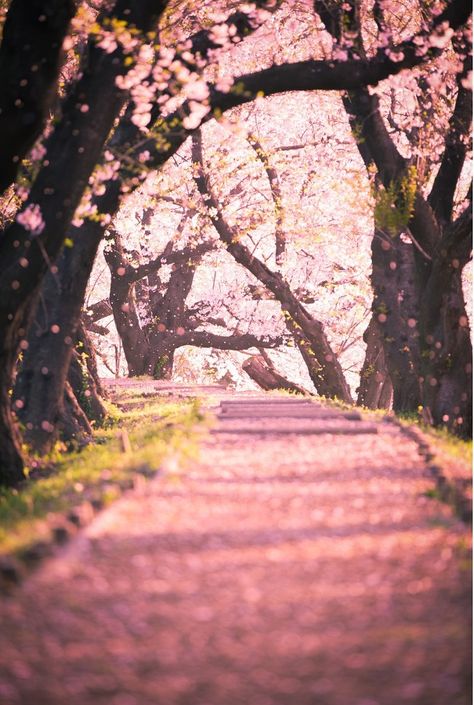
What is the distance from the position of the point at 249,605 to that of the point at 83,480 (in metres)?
5.21

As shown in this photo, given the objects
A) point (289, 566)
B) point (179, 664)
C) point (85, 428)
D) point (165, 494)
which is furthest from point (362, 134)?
point (179, 664)

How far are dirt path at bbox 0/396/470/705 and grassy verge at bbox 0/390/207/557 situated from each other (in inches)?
12.4

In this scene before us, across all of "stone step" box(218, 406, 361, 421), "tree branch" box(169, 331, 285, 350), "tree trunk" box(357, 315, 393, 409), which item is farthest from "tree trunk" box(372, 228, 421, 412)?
"tree branch" box(169, 331, 285, 350)

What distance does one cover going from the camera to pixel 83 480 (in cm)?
1062

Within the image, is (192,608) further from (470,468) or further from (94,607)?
(470,468)

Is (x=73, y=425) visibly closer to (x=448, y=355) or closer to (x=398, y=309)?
(x=448, y=355)

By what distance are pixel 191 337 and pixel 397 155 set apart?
17845 mm

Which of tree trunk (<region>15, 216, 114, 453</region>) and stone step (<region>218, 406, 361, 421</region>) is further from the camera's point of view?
stone step (<region>218, 406, 361, 421</region>)

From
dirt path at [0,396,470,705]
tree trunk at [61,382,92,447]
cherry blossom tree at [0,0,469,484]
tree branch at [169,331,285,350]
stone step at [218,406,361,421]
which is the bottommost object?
dirt path at [0,396,470,705]

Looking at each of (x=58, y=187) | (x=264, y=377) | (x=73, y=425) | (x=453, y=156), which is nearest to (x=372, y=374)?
(x=264, y=377)

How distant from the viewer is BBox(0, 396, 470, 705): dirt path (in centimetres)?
478

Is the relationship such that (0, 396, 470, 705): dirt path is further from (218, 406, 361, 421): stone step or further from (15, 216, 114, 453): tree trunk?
(218, 406, 361, 421): stone step

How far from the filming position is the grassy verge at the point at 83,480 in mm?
7336

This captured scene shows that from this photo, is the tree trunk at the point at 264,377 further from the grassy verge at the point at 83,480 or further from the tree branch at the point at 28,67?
the tree branch at the point at 28,67
